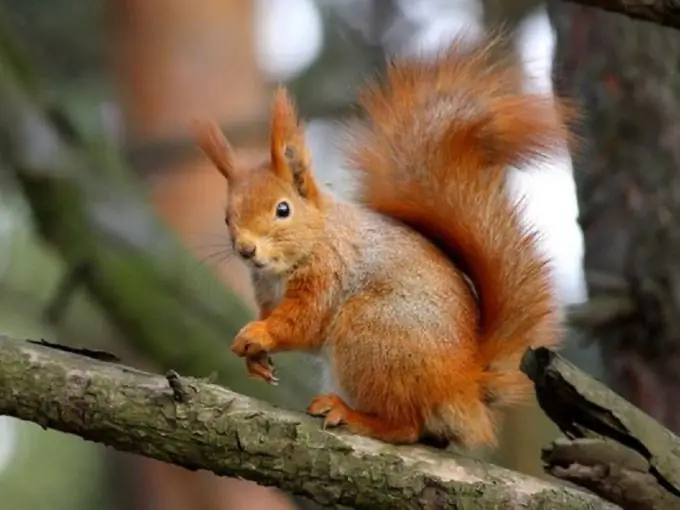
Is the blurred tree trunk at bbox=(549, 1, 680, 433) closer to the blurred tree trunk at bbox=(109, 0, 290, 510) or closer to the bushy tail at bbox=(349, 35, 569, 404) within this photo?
the bushy tail at bbox=(349, 35, 569, 404)

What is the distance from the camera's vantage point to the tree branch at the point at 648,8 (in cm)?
118

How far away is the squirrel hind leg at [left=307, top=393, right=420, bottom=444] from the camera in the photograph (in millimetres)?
1214

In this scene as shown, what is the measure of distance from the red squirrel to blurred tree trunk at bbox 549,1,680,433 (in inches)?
26.5

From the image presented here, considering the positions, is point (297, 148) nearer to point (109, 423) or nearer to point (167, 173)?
point (109, 423)

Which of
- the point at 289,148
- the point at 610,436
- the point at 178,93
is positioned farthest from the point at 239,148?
the point at 610,436

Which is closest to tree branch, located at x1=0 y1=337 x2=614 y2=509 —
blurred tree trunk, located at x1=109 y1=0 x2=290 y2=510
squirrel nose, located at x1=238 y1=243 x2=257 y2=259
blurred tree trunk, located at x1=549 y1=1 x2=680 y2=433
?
squirrel nose, located at x1=238 y1=243 x2=257 y2=259

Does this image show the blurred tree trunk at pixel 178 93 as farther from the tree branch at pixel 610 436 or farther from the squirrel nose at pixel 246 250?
the tree branch at pixel 610 436

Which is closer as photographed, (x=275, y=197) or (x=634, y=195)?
(x=275, y=197)

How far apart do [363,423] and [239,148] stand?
1130 mm

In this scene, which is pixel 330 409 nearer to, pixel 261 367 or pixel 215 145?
pixel 261 367

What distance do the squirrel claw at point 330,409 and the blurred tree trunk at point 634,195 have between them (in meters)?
0.88

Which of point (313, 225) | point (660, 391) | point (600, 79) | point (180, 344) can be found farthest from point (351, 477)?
point (600, 79)

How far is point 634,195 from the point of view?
2057 millimetres

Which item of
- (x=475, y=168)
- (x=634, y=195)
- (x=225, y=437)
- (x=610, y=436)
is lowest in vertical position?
(x=225, y=437)
